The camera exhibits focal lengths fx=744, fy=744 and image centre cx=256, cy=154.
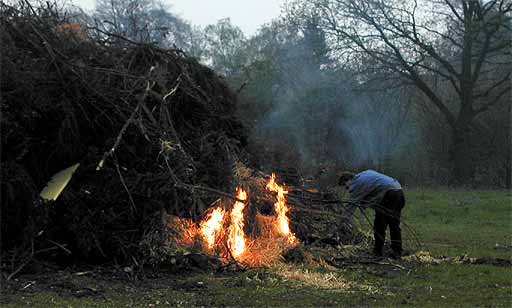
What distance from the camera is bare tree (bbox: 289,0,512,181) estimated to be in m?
29.6

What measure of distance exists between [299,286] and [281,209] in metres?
2.13

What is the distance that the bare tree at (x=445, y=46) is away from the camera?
2959 centimetres

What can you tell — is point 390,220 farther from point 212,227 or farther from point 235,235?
point 212,227

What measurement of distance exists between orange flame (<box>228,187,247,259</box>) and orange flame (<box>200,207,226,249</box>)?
0.14 meters

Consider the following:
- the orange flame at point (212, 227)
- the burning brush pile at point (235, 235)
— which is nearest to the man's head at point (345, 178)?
the burning brush pile at point (235, 235)

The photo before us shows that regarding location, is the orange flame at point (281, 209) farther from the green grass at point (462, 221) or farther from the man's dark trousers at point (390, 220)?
the green grass at point (462, 221)

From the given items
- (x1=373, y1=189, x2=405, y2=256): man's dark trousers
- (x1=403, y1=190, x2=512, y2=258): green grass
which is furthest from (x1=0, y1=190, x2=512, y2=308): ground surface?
(x1=403, y1=190, x2=512, y2=258): green grass

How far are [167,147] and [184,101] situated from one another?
1.77m

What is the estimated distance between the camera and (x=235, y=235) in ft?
31.7

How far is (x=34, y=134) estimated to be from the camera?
9766 millimetres

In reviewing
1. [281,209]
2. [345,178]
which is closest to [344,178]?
[345,178]

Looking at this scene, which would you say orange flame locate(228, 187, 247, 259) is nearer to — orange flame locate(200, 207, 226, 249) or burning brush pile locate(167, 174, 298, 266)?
burning brush pile locate(167, 174, 298, 266)

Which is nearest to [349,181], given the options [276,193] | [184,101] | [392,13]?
[276,193]

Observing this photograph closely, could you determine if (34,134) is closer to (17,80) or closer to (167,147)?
(17,80)
